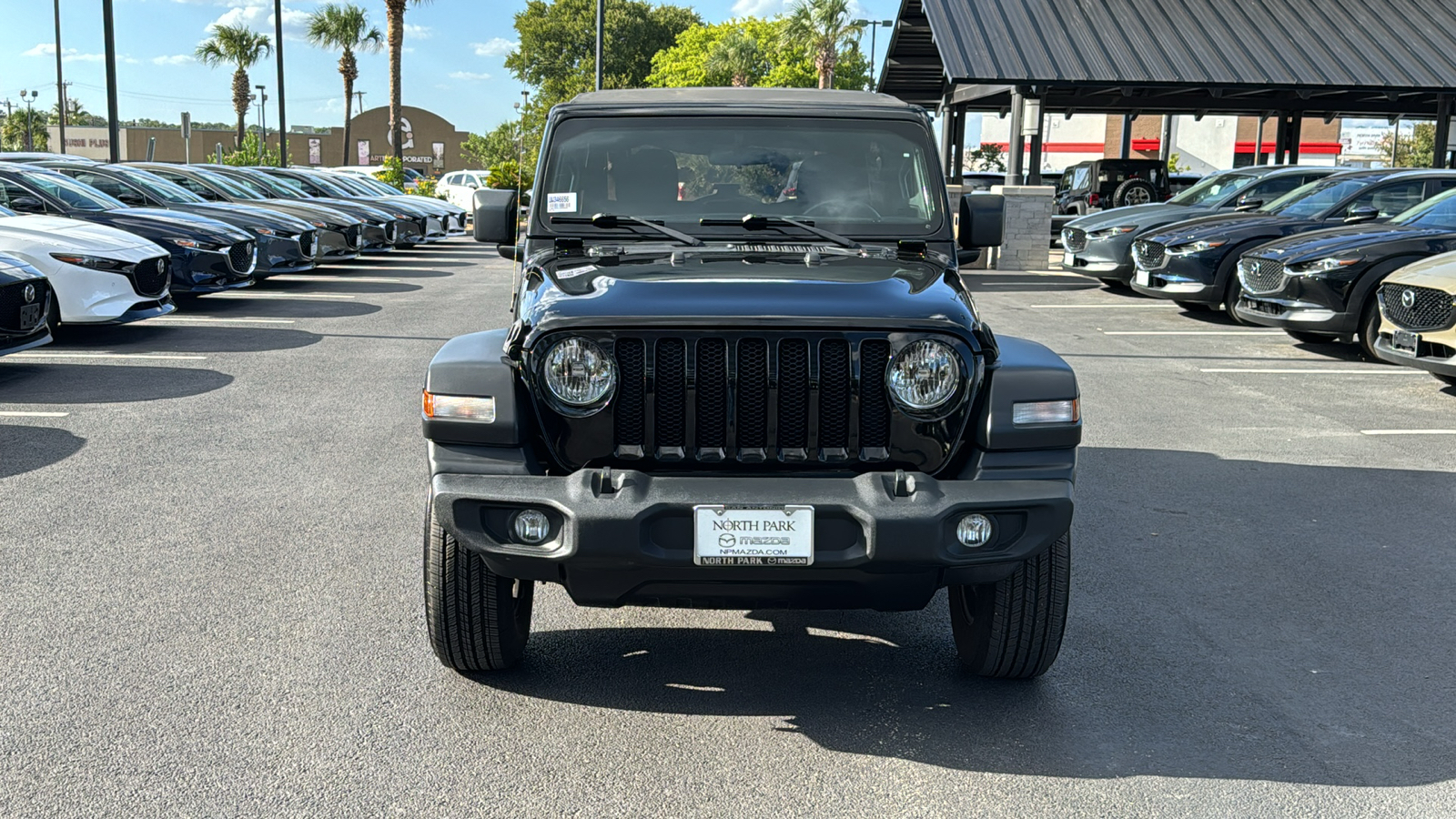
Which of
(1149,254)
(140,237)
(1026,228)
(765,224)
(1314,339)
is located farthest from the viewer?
(1026,228)

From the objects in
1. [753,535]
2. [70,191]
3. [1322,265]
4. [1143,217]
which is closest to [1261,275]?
[1322,265]

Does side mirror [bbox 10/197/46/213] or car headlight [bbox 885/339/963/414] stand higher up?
side mirror [bbox 10/197/46/213]

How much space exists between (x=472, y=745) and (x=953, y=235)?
8.55 ft

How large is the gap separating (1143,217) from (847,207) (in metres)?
13.6

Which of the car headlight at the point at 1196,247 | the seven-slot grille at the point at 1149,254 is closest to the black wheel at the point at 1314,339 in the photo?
the car headlight at the point at 1196,247

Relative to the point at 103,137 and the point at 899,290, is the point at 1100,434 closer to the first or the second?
the point at 899,290

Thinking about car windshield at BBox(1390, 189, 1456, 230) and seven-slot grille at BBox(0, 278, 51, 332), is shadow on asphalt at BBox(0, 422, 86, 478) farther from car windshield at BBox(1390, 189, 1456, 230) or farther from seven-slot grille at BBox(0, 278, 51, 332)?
car windshield at BBox(1390, 189, 1456, 230)

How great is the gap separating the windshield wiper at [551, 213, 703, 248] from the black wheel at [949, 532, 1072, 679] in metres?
1.59

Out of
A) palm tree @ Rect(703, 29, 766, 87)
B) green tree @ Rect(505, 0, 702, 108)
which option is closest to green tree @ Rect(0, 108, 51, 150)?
green tree @ Rect(505, 0, 702, 108)

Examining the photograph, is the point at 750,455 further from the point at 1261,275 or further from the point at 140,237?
the point at 140,237

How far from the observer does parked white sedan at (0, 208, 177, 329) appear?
11320mm

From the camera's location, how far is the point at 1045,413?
380 cm

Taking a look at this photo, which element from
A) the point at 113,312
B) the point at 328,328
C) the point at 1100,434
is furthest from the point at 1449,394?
the point at 113,312

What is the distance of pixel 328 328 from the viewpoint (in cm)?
1320
